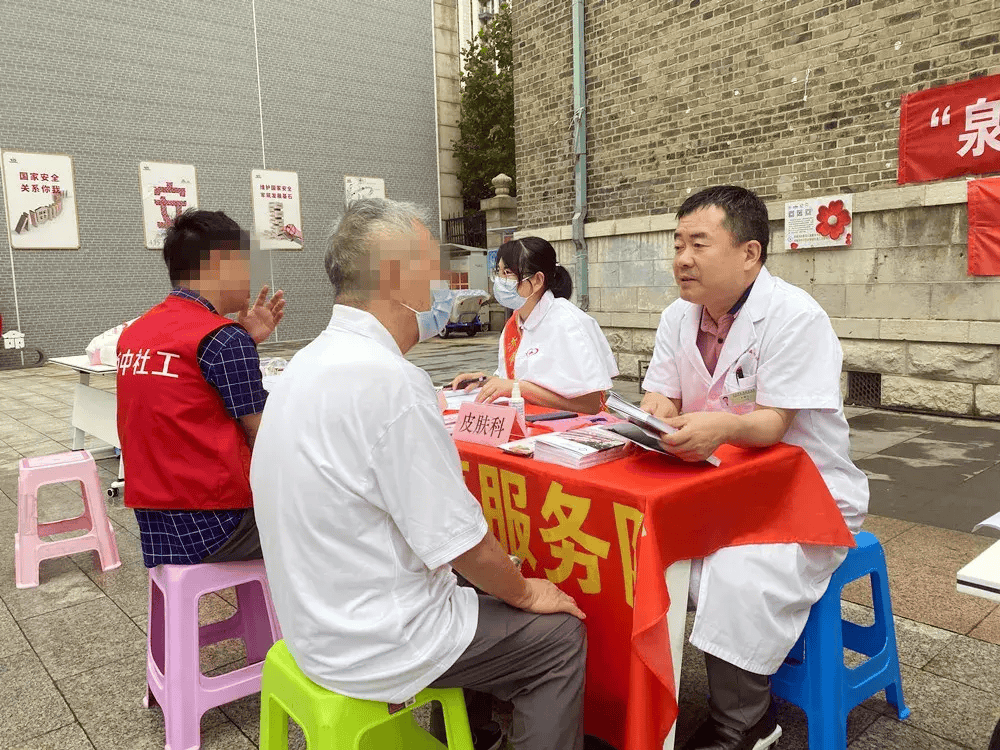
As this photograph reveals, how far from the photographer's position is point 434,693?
5.46 feet

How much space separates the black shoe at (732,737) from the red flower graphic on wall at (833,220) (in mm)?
6114

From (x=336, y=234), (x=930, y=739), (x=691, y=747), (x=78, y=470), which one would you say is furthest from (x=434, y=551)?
(x=78, y=470)

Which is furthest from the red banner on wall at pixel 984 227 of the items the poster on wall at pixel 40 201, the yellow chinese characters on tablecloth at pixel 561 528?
the poster on wall at pixel 40 201

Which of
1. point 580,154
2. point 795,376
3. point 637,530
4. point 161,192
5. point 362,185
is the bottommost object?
point 637,530

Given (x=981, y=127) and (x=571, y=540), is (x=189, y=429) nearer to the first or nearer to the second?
(x=571, y=540)

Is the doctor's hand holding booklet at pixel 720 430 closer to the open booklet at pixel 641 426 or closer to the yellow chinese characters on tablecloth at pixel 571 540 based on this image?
the open booklet at pixel 641 426

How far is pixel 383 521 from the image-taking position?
4.85 ft

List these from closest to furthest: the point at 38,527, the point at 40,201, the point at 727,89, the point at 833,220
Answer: the point at 38,527 < the point at 833,220 < the point at 727,89 < the point at 40,201

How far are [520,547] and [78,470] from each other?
2.86 meters

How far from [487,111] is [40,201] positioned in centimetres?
1087

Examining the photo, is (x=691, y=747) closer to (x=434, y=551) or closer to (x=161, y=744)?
(x=434, y=551)

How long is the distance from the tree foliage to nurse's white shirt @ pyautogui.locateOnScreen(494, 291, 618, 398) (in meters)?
16.4

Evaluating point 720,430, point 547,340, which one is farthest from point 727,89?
point 720,430

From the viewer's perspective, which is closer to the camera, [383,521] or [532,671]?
[383,521]
